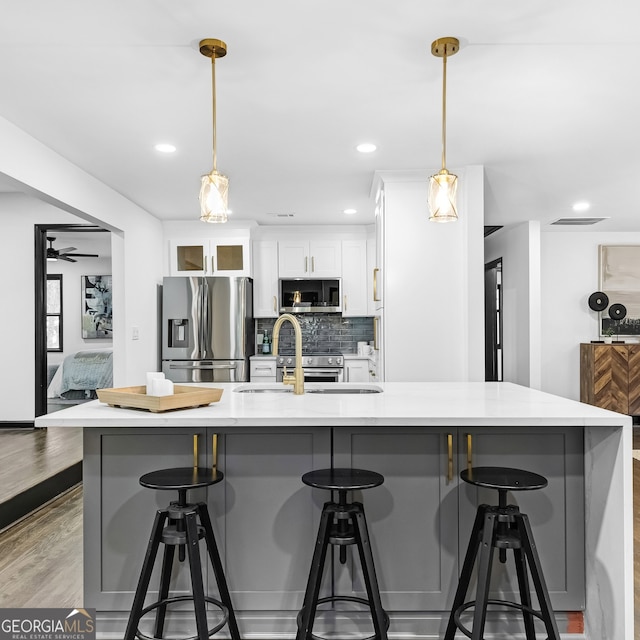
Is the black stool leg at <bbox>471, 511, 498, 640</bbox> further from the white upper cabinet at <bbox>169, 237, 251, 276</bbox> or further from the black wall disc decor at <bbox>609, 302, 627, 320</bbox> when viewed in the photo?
the black wall disc decor at <bbox>609, 302, 627, 320</bbox>

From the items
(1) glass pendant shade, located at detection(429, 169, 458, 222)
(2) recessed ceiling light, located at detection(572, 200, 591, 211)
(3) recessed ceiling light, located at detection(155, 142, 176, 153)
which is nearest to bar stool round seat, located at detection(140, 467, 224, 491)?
(1) glass pendant shade, located at detection(429, 169, 458, 222)

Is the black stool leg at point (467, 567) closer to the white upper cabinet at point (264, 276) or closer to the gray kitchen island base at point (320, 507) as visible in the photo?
the gray kitchen island base at point (320, 507)

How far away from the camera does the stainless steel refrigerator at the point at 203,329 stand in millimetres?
5895

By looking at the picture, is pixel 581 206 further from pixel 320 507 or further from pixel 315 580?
pixel 315 580

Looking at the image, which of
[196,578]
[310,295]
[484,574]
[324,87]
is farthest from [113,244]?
[484,574]

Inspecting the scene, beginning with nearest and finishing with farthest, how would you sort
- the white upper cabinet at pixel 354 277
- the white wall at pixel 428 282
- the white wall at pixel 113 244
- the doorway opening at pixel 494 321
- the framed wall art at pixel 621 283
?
the white wall at pixel 113 244 < the white wall at pixel 428 282 < the white upper cabinet at pixel 354 277 < the framed wall art at pixel 621 283 < the doorway opening at pixel 494 321

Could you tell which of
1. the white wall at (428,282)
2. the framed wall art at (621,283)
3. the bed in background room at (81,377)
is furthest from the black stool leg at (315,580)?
the framed wall art at (621,283)

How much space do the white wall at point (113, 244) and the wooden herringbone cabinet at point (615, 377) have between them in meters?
4.91

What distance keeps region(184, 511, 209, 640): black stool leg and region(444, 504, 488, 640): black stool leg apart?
0.86 metres

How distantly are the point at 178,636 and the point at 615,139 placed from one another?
3.69 metres

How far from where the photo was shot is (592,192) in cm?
512

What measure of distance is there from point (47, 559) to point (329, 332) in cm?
441

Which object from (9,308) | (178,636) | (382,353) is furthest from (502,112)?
(9,308)

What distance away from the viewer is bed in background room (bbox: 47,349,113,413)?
7.41 metres
